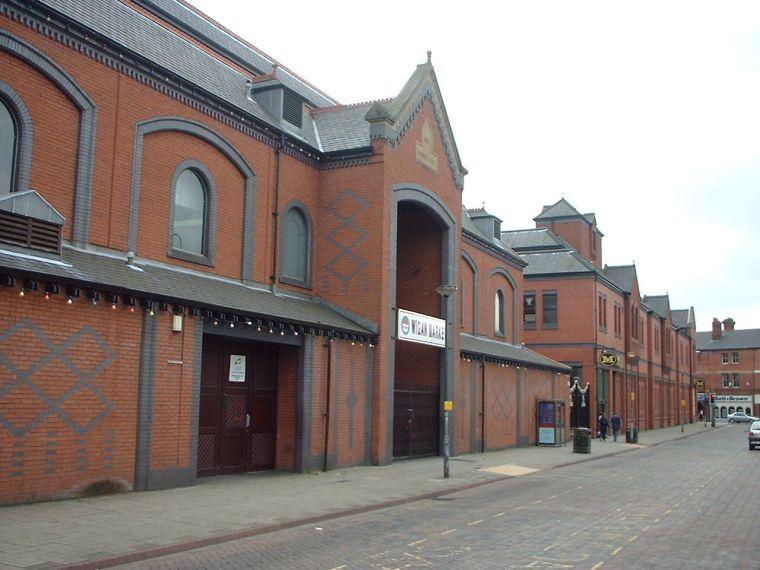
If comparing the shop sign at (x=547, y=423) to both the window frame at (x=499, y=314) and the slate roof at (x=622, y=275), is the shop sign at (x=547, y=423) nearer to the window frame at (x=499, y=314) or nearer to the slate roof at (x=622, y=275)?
the window frame at (x=499, y=314)

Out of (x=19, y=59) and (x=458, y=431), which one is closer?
(x=19, y=59)

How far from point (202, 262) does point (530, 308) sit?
3438cm

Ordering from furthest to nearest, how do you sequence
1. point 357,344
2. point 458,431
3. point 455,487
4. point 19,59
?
point 458,431 < point 357,344 < point 455,487 < point 19,59

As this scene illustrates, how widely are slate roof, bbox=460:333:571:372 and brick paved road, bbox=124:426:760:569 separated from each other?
36.5 ft

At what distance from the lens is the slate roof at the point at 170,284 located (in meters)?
13.6

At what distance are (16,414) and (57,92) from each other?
6768 mm

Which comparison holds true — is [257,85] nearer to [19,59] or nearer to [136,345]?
[19,59]

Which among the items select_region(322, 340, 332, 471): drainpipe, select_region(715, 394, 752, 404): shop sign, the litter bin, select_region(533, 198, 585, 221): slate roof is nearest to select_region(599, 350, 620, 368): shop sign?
select_region(533, 198, 585, 221): slate roof

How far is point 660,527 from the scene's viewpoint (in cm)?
1305

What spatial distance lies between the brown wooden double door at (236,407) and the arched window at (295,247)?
3.18 metres

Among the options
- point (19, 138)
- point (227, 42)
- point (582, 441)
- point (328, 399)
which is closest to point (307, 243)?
point (328, 399)

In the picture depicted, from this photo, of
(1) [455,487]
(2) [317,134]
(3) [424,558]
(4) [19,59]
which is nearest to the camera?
(3) [424,558]

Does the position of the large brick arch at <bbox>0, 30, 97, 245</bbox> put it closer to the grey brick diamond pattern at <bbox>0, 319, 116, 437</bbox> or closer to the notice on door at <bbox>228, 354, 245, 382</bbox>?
the grey brick diamond pattern at <bbox>0, 319, 116, 437</bbox>

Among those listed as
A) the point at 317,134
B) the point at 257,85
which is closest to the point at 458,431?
the point at 317,134
